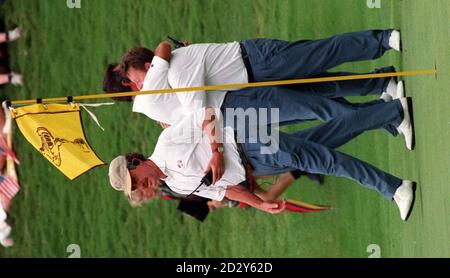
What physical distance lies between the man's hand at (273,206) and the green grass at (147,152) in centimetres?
10

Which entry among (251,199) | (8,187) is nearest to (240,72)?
(251,199)

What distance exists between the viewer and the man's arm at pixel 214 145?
9.70 feet

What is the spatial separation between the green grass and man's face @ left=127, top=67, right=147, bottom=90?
1.11 meters

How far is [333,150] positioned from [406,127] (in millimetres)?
406

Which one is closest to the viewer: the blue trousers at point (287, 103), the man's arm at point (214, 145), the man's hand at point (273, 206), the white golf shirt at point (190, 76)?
the man's arm at point (214, 145)

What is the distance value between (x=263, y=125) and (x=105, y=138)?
152 cm

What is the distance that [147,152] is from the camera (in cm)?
424

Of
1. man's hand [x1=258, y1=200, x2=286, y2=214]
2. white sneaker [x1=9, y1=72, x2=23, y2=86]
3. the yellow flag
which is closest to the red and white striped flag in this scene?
white sneaker [x1=9, y1=72, x2=23, y2=86]

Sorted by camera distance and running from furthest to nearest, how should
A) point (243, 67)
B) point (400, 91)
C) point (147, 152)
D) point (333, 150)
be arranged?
point (147, 152)
point (400, 91)
point (243, 67)
point (333, 150)

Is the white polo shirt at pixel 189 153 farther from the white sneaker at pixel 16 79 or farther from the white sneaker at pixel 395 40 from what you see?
the white sneaker at pixel 16 79

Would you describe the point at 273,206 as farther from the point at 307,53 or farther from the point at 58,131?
the point at 58,131

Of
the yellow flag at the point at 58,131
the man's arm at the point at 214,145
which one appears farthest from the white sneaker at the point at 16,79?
Answer: the man's arm at the point at 214,145

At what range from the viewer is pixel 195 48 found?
10.3ft

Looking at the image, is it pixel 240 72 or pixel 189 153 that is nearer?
pixel 189 153
